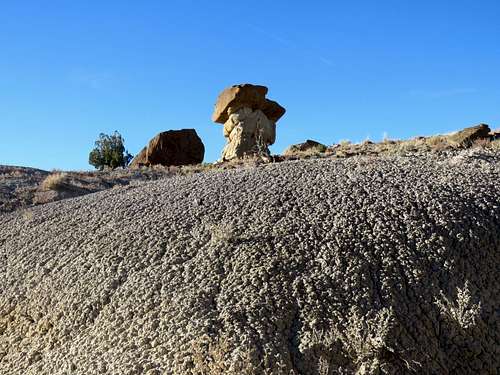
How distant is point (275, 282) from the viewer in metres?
7.16

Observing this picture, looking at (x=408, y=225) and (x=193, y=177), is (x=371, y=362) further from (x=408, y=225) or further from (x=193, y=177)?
(x=193, y=177)

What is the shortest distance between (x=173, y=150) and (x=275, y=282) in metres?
28.4

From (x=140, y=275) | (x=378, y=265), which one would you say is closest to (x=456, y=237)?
(x=378, y=265)

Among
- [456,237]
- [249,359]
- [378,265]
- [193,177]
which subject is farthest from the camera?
[193,177]

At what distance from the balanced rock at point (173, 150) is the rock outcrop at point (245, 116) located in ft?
4.64

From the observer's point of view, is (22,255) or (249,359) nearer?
(249,359)

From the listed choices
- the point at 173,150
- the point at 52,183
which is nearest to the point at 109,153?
the point at 173,150

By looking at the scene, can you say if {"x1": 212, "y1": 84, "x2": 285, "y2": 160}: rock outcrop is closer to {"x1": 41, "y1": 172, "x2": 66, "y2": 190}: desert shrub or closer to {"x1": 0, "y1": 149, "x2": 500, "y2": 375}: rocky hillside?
{"x1": 41, "y1": 172, "x2": 66, "y2": 190}: desert shrub

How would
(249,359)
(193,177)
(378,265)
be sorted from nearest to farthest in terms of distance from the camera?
1. (249,359)
2. (378,265)
3. (193,177)

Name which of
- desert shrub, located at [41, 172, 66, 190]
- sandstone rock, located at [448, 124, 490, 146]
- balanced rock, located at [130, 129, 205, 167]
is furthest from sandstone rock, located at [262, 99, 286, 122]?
desert shrub, located at [41, 172, 66, 190]

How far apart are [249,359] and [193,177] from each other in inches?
246

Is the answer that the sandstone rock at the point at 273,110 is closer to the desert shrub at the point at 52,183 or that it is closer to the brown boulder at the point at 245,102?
the brown boulder at the point at 245,102

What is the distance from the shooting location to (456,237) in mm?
7934

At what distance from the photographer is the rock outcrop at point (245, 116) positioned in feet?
114
